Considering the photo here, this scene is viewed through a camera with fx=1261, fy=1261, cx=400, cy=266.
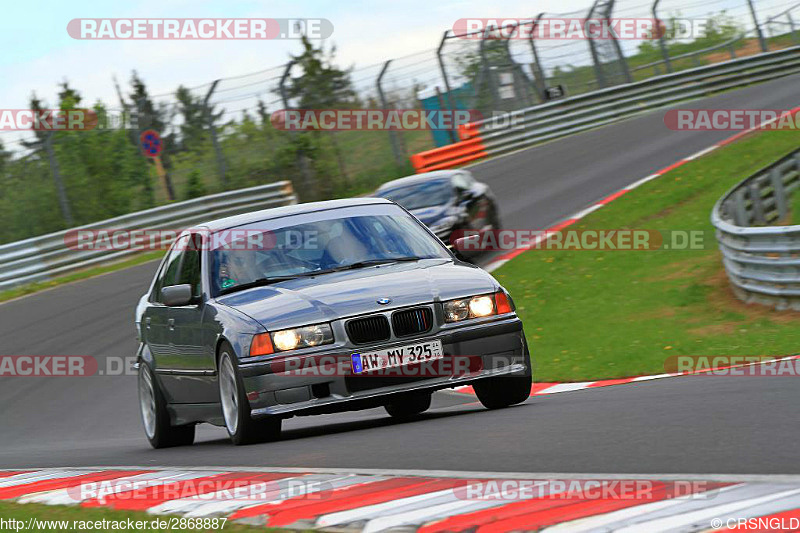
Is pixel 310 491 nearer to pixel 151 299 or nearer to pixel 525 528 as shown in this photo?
pixel 525 528

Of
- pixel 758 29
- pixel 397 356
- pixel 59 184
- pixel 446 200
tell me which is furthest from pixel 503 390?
pixel 758 29

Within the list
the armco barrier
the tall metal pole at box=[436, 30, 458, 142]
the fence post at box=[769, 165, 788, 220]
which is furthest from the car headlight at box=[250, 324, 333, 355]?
the tall metal pole at box=[436, 30, 458, 142]

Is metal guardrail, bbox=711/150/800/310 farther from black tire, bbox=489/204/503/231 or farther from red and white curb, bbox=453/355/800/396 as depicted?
black tire, bbox=489/204/503/231

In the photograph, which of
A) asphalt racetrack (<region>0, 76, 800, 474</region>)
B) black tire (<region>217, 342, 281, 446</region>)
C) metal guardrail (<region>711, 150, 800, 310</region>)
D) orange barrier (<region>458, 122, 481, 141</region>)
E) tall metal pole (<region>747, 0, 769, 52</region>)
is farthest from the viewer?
tall metal pole (<region>747, 0, 769, 52</region>)

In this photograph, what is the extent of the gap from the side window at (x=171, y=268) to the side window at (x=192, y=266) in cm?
12

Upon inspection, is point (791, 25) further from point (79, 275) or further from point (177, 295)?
point (177, 295)

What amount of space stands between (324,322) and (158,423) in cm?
262

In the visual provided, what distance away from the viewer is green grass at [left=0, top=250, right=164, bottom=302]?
23109 mm

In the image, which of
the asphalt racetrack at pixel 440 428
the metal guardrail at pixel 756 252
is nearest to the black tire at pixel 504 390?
the asphalt racetrack at pixel 440 428

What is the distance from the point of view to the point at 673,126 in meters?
31.3

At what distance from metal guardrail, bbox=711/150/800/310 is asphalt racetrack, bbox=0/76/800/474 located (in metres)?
3.93

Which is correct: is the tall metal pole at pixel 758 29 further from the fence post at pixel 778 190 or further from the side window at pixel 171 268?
the side window at pixel 171 268

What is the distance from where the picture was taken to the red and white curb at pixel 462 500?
4074 mm

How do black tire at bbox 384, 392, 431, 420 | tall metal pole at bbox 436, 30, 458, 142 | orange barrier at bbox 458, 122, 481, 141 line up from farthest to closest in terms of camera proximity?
orange barrier at bbox 458, 122, 481, 141 < tall metal pole at bbox 436, 30, 458, 142 < black tire at bbox 384, 392, 431, 420
